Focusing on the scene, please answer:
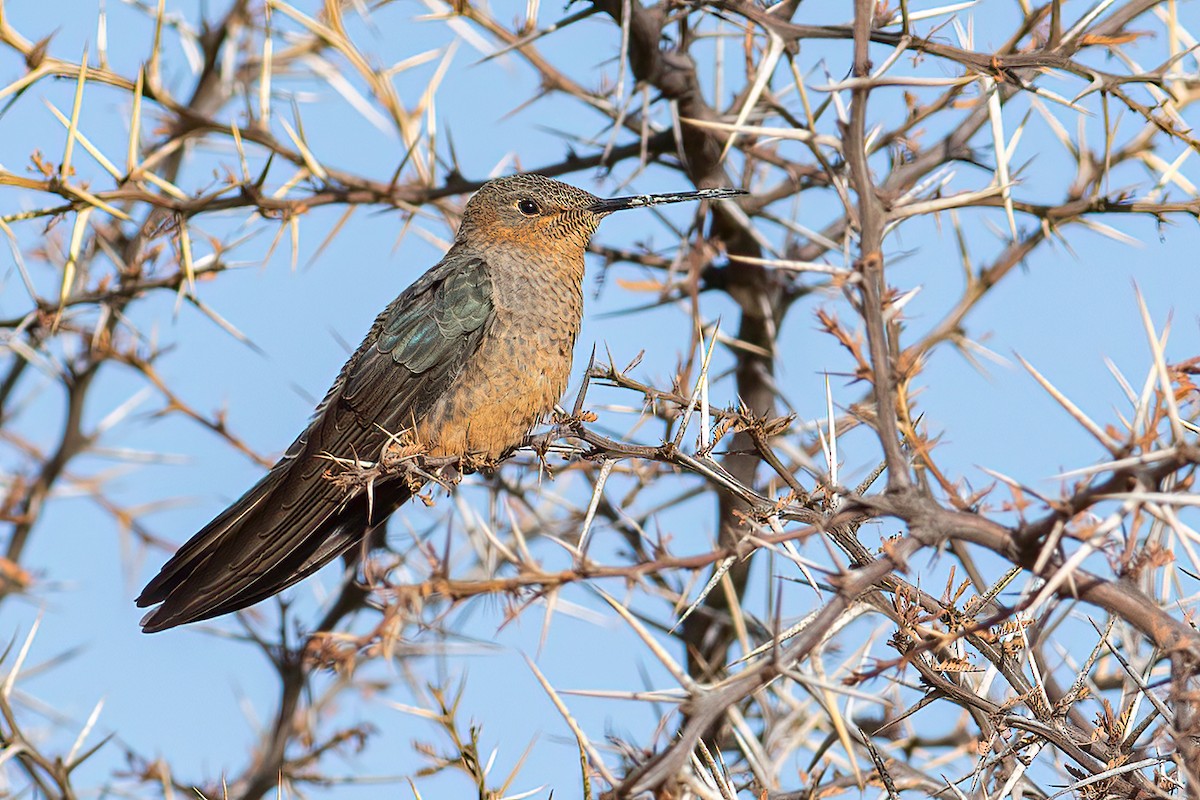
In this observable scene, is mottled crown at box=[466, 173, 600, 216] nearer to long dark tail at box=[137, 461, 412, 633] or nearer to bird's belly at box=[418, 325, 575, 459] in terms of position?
bird's belly at box=[418, 325, 575, 459]

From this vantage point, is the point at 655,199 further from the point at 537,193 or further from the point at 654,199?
the point at 537,193

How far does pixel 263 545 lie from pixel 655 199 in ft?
5.75

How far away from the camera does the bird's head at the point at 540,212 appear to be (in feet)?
16.1

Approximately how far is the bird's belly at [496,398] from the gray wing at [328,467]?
64 millimetres

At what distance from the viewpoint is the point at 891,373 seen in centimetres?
202

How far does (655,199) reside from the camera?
4.36 m

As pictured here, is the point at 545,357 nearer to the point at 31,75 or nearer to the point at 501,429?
the point at 501,429

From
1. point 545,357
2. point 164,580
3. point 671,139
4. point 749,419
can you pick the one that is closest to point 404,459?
point 749,419

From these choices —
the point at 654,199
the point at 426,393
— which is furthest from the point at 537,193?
the point at 426,393

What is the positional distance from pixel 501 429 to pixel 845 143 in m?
2.27

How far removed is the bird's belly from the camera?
4.25 m

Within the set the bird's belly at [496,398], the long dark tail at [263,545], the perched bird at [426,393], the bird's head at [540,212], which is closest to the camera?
the long dark tail at [263,545]

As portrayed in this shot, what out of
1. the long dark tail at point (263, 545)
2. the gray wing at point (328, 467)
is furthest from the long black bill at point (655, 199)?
the long dark tail at point (263, 545)

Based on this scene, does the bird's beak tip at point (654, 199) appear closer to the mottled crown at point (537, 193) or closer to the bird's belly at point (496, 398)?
the mottled crown at point (537, 193)
